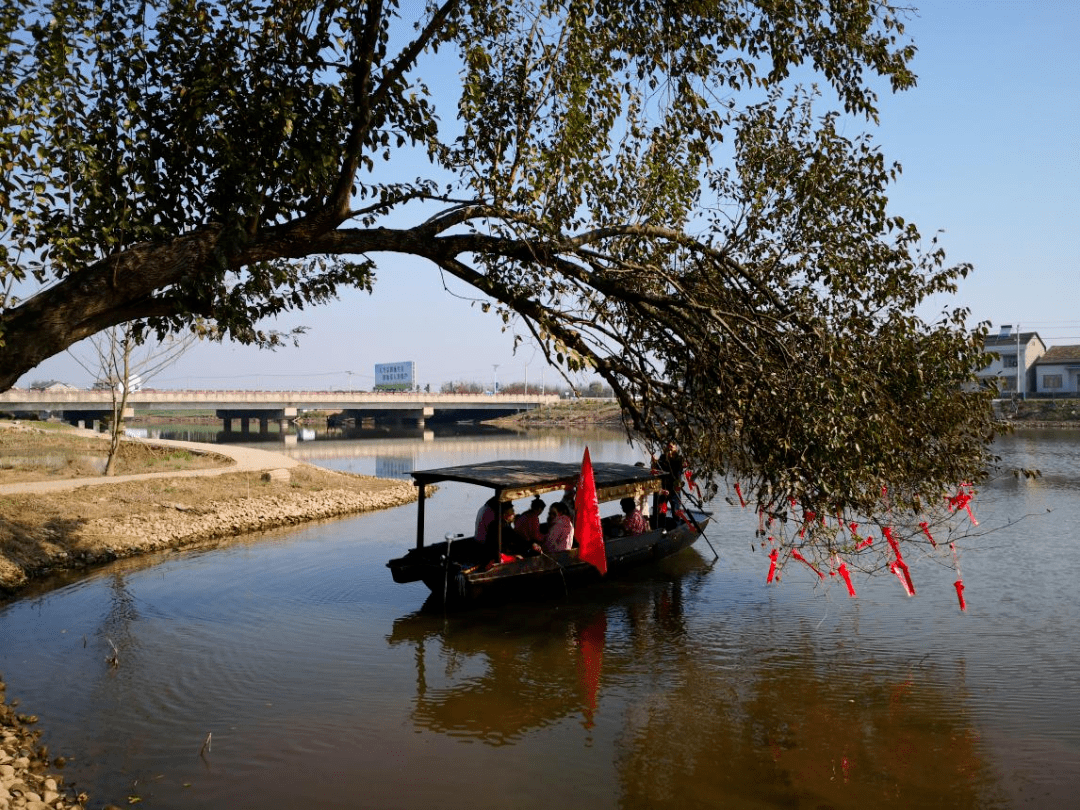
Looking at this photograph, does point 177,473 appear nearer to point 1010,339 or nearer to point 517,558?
point 517,558

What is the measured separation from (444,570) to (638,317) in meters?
5.43

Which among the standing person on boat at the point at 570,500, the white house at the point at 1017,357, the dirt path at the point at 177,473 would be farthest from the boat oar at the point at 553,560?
the white house at the point at 1017,357

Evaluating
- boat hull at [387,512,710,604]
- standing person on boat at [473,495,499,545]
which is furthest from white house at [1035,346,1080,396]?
standing person on boat at [473,495,499,545]

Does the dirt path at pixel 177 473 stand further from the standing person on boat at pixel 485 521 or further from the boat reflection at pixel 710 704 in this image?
the boat reflection at pixel 710 704

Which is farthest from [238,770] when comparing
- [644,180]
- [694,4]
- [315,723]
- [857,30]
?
[857,30]

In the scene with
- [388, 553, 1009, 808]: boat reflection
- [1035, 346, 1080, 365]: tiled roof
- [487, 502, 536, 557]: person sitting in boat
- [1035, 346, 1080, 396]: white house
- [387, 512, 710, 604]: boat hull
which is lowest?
[388, 553, 1009, 808]: boat reflection

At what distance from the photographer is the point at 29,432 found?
145ft

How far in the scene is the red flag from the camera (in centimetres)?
1323

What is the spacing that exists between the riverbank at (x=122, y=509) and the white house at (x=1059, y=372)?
201 feet

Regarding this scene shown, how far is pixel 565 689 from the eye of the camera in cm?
1008

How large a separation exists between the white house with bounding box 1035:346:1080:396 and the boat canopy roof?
216 ft

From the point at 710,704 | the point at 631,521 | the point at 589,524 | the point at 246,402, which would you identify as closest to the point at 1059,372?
the point at 246,402

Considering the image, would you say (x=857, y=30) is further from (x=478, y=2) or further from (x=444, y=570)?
(x=444, y=570)

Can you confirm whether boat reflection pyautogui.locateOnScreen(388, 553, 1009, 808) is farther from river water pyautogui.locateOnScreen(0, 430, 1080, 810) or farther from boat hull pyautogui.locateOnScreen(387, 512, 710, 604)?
boat hull pyautogui.locateOnScreen(387, 512, 710, 604)
